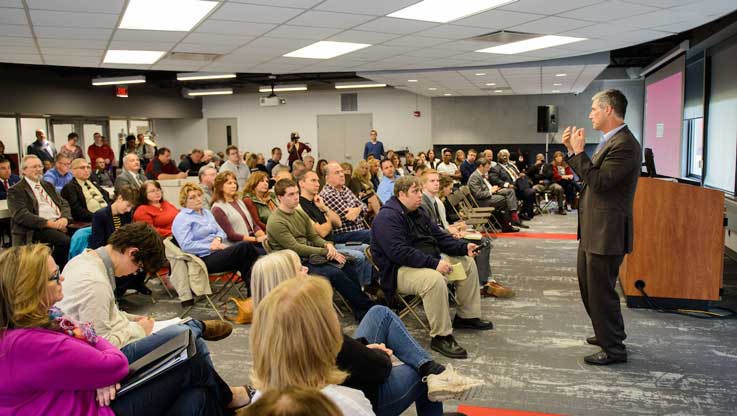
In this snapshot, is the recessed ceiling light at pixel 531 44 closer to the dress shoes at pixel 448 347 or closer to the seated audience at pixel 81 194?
the dress shoes at pixel 448 347

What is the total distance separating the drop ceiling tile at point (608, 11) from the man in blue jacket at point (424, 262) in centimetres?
266

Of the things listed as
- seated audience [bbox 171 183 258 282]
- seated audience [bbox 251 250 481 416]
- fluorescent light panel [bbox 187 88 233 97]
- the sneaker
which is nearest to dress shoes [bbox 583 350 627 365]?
seated audience [bbox 251 250 481 416]

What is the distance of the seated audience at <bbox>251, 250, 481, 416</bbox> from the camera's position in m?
2.21

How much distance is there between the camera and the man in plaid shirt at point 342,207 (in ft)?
19.5

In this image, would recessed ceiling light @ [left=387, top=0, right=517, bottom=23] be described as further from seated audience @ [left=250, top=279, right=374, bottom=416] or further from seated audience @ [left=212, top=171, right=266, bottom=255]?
seated audience @ [left=250, top=279, right=374, bottom=416]

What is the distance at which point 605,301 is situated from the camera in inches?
146

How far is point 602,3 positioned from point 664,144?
6.61 meters

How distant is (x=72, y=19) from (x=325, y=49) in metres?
3.18

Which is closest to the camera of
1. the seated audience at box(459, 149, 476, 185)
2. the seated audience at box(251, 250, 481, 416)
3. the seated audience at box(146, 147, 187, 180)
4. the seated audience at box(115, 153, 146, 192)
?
the seated audience at box(251, 250, 481, 416)

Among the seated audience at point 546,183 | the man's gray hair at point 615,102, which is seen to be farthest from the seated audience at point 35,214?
the seated audience at point 546,183

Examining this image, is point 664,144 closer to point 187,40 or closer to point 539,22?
point 539,22

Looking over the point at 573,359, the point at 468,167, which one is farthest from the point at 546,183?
the point at 573,359

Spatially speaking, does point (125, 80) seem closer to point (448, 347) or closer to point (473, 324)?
point (473, 324)

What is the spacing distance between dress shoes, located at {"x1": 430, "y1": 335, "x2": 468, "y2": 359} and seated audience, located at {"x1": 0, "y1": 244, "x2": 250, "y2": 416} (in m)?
2.19
